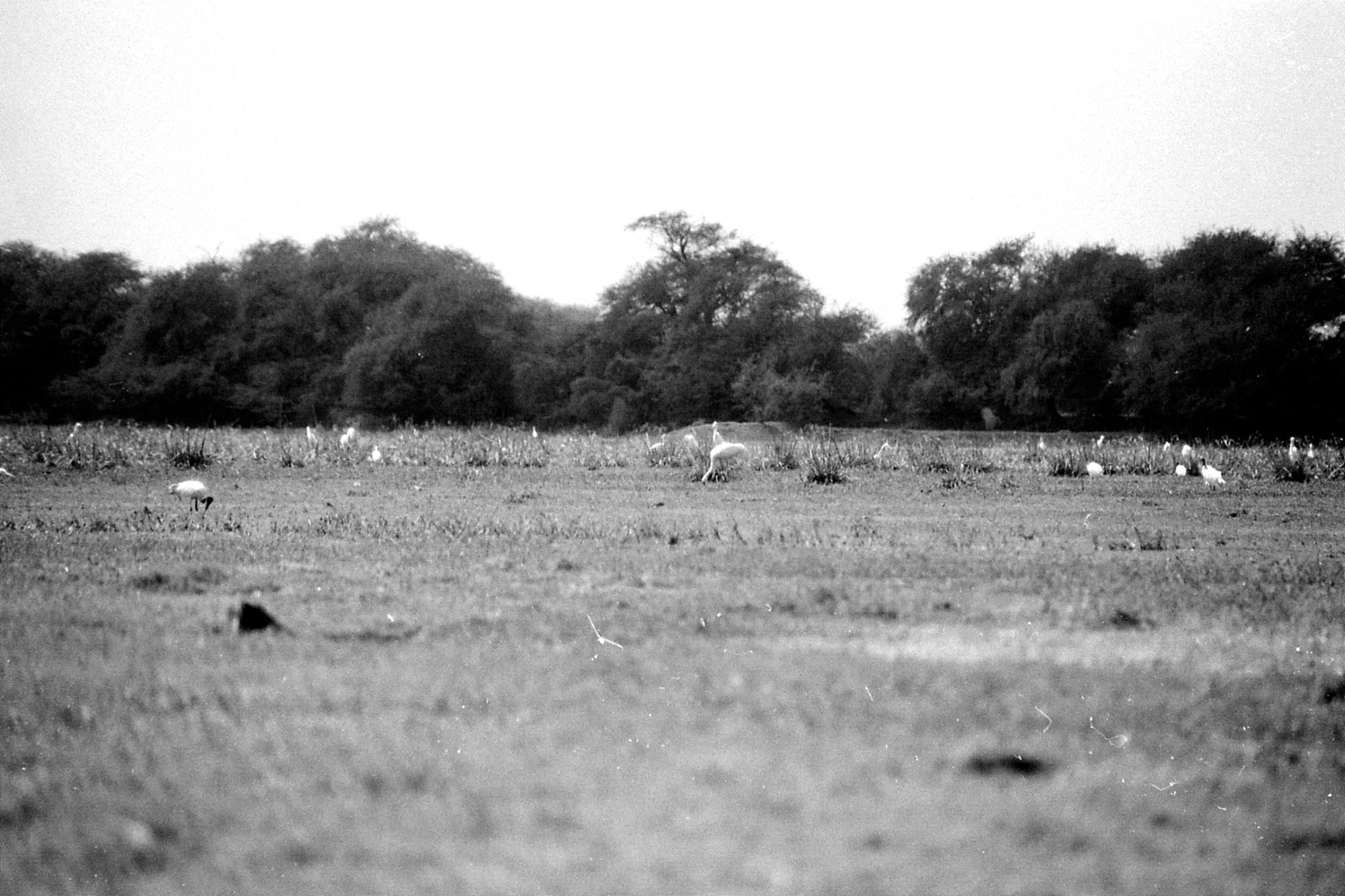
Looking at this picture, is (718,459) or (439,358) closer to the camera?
(718,459)

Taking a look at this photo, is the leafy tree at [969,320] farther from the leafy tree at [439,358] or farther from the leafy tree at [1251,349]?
the leafy tree at [439,358]

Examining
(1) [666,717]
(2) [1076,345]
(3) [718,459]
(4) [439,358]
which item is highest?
(2) [1076,345]

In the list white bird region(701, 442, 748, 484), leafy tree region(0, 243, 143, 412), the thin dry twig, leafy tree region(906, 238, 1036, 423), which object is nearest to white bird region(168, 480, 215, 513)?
the thin dry twig

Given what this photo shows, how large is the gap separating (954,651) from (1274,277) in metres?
40.1

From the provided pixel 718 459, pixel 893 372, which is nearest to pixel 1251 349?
pixel 893 372

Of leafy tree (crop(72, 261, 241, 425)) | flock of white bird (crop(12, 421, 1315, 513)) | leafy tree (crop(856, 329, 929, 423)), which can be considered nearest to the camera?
flock of white bird (crop(12, 421, 1315, 513))

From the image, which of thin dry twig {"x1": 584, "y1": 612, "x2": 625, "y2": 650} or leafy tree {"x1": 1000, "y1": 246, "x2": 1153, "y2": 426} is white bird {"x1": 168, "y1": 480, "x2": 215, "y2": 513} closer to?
thin dry twig {"x1": 584, "y1": 612, "x2": 625, "y2": 650}

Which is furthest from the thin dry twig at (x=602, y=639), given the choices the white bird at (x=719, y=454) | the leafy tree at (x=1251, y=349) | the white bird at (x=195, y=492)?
the leafy tree at (x=1251, y=349)

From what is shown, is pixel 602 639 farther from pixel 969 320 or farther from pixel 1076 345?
pixel 969 320

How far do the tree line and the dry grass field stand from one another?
31391 millimetres

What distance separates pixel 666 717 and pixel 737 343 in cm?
4377

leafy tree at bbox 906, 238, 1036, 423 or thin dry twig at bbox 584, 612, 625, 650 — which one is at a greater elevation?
leafy tree at bbox 906, 238, 1036, 423

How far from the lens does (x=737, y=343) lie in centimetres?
4791

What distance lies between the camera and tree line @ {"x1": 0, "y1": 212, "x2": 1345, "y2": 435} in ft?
125
